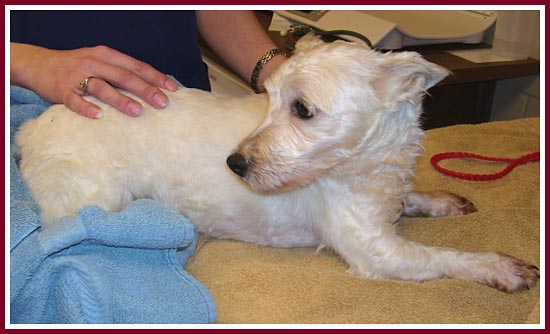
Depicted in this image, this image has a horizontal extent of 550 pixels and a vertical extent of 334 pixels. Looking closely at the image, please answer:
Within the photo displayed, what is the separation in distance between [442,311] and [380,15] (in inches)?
77.1

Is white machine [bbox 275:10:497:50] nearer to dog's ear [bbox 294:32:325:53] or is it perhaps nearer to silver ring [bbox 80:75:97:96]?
dog's ear [bbox 294:32:325:53]

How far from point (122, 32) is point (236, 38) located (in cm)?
37

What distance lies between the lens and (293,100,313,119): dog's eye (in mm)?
1316

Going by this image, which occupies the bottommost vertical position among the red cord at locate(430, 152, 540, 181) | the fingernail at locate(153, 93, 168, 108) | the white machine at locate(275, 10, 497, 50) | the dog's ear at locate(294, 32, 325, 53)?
the red cord at locate(430, 152, 540, 181)

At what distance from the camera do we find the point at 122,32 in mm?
1781

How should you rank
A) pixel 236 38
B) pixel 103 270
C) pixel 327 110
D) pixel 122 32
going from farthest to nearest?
pixel 236 38 → pixel 122 32 → pixel 327 110 → pixel 103 270

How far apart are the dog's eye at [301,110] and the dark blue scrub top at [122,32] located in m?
0.66

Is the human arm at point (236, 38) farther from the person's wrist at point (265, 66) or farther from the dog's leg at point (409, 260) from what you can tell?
the dog's leg at point (409, 260)

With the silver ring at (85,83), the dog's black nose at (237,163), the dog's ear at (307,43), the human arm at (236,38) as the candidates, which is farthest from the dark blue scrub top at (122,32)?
the dog's black nose at (237,163)

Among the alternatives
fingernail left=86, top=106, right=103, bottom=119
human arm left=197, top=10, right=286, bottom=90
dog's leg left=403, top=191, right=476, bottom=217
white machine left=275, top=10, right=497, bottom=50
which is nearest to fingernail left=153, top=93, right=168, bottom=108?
fingernail left=86, top=106, right=103, bottom=119

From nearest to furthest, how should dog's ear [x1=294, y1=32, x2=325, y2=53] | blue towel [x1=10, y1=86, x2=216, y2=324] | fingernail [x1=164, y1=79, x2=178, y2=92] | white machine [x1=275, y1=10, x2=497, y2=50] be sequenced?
blue towel [x1=10, y1=86, x2=216, y2=324] → dog's ear [x1=294, y1=32, x2=325, y2=53] → fingernail [x1=164, y1=79, x2=178, y2=92] → white machine [x1=275, y1=10, x2=497, y2=50]

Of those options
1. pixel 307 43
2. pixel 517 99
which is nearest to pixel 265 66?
pixel 307 43

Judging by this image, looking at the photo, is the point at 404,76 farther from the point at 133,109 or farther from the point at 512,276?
the point at 133,109

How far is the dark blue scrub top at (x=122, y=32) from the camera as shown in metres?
1.73
